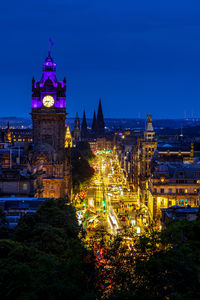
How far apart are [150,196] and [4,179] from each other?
3366 centimetres

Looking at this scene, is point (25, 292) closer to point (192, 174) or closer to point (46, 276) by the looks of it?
point (46, 276)

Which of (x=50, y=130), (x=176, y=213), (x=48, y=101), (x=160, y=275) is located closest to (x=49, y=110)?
(x=48, y=101)

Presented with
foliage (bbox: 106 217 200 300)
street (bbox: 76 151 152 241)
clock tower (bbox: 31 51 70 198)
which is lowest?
street (bbox: 76 151 152 241)

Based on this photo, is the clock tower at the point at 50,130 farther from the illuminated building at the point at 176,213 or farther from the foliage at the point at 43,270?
the foliage at the point at 43,270

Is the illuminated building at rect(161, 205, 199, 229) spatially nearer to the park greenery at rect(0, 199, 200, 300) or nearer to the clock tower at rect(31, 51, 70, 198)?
the park greenery at rect(0, 199, 200, 300)

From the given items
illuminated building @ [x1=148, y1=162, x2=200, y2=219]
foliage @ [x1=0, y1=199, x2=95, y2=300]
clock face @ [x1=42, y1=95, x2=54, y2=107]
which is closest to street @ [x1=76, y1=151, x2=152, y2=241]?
illuminated building @ [x1=148, y1=162, x2=200, y2=219]

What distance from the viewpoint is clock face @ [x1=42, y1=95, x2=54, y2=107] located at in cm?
9694

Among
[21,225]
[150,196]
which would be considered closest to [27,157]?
[150,196]

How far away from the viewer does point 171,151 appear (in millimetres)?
124812

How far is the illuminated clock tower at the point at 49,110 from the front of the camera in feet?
319

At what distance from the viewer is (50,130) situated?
99188mm

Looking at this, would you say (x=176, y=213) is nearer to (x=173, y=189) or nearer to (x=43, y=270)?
(x=173, y=189)

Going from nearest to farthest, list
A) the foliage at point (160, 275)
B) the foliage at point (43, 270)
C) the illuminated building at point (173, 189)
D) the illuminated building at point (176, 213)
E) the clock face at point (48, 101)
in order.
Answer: the foliage at point (43, 270)
the foliage at point (160, 275)
the illuminated building at point (176, 213)
the illuminated building at point (173, 189)
the clock face at point (48, 101)

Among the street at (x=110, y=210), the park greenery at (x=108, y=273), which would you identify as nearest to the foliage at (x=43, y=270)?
the park greenery at (x=108, y=273)
